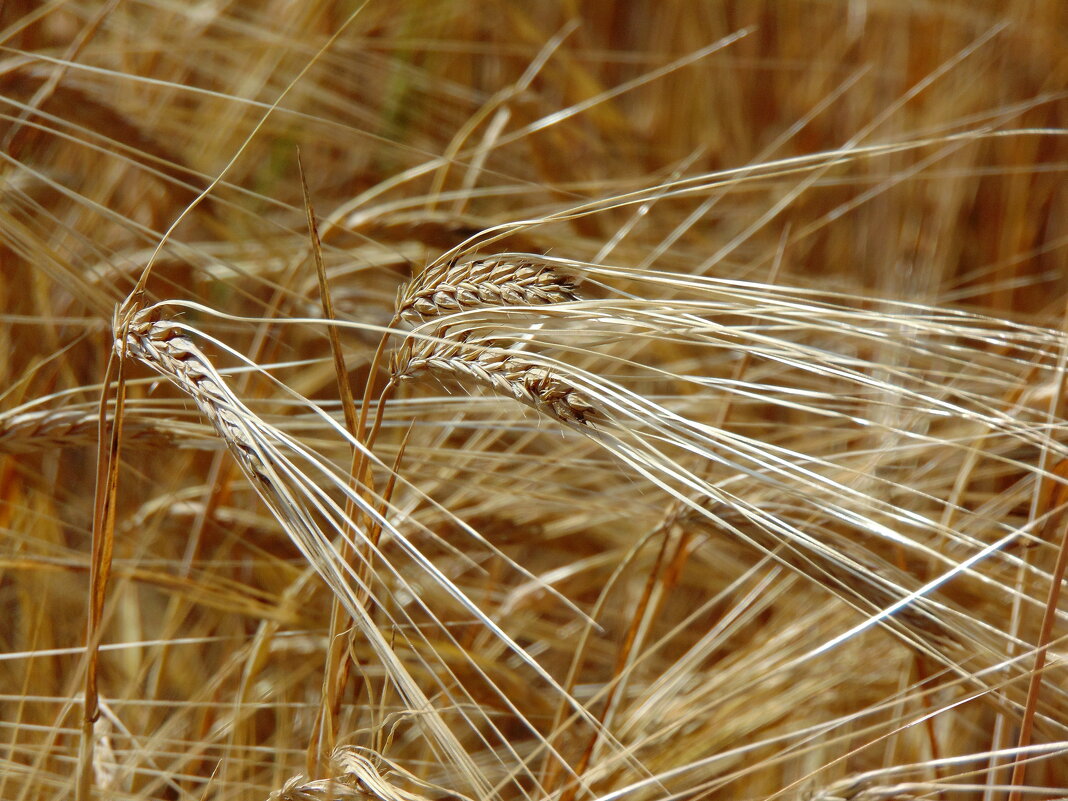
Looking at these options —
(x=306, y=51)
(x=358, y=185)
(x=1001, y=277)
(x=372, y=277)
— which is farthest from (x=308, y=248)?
(x=1001, y=277)

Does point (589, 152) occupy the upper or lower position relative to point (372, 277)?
upper

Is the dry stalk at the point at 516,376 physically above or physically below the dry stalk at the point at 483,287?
below

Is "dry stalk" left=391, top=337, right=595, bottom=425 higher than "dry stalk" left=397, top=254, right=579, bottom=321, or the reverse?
"dry stalk" left=397, top=254, right=579, bottom=321

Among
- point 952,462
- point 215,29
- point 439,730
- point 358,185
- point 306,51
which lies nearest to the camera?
point 439,730

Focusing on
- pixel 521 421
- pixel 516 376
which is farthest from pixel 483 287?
pixel 521 421

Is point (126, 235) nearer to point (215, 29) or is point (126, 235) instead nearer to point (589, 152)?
point (215, 29)
